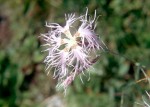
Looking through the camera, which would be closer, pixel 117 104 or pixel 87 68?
pixel 87 68

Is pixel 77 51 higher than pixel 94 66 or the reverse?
higher

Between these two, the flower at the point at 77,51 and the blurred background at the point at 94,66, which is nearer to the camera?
the flower at the point at 77,51

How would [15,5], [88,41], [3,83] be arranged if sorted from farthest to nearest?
[15,5] → [3,83] → [88,41]

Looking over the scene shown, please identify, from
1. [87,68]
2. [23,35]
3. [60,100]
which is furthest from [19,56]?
[87,68]

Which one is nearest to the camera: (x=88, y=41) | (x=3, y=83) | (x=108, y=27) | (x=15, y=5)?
(x=88, y=41)

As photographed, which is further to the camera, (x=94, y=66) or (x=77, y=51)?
(x=94, y=66)

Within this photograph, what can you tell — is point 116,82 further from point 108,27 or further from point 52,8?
point 52,8

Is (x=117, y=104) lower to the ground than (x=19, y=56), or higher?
lower

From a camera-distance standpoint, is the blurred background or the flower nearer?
the flower
